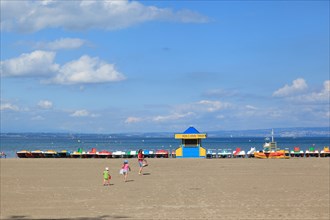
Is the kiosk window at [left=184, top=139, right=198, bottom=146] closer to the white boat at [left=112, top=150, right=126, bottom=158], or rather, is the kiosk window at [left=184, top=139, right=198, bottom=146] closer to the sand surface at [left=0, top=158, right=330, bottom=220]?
the white boat at [left=112, top=150, right=126, bottom=158]

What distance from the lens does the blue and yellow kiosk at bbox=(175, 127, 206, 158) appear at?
4484 centimetres

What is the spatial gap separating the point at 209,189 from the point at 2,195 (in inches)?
307

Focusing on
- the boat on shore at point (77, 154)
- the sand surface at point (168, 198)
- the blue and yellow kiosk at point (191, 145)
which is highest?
the blue and yellow kiosk at point (191, 145)

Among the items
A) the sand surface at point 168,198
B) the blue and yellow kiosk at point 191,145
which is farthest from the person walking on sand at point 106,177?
the blue and yellow kiosk at point 191,145

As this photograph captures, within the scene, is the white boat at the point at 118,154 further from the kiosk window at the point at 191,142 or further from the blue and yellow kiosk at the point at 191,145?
the kiosk window at the point at 191,142

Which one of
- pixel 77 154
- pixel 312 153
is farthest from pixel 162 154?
pixel 312 153

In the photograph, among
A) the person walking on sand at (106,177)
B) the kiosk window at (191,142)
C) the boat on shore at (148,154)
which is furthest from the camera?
the boat on shore at (148,154)

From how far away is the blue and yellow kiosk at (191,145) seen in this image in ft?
147

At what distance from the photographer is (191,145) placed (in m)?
45.8

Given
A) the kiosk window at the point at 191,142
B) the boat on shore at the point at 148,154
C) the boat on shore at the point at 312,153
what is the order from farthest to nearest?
the boat on shore at the point at 312,153 < the boat on shore at the point at 148,154 < the kiosk window at the point at 191,142

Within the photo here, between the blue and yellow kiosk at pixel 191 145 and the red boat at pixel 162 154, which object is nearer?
the blue and yellow kiosk at pixel 191 145

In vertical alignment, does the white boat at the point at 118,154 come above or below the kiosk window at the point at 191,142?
below

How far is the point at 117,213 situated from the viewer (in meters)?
13.6

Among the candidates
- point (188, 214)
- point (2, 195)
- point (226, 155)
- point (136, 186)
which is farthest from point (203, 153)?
point (188, 214)
